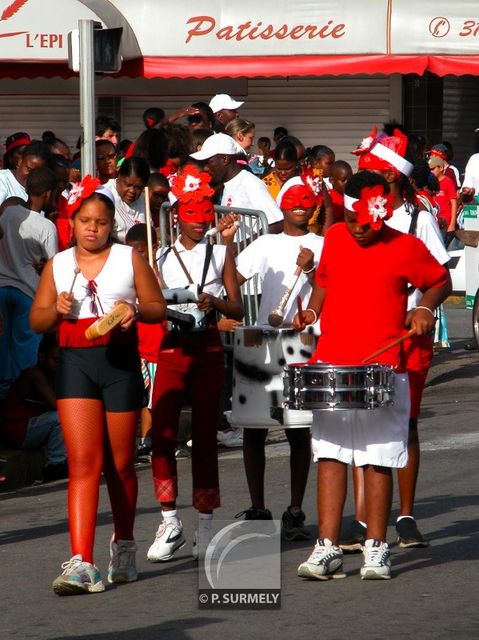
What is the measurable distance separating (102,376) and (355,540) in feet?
5.54

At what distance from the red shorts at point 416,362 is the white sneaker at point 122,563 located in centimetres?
157

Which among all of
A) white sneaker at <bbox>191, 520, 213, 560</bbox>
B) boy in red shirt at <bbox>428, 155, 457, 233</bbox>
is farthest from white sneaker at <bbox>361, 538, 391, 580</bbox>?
boy in red shirt at <bbox>428, 155, 457, 233</bbox>

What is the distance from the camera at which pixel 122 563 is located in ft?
23.9

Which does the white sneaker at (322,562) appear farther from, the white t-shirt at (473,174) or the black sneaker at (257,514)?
the white t-shirt at (473,174)

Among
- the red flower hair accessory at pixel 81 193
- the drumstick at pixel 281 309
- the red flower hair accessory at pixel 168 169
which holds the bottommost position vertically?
the drumstick at pixel 281 309

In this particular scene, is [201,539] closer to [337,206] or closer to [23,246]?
[23,246]

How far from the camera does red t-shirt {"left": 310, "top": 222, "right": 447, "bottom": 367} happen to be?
23.4 ft

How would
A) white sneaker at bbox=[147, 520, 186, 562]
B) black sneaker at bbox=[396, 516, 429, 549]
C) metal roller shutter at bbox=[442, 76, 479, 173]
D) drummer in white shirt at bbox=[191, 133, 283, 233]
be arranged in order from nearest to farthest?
white sneaker at bbox=[147, 520, 186, 562]
black sneaker at bbox=[396, 516, 429, 549]
drummer in white shirt at bbox=[191, 133, 283, 233]
metal roller shutter at bbox=[442, 76, 479, 173]

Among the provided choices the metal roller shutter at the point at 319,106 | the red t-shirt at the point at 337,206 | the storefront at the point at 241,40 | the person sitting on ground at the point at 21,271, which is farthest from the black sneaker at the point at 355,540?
the metal roller shutter at the point at 319,106

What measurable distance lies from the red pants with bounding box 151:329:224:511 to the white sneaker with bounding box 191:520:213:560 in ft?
0.34

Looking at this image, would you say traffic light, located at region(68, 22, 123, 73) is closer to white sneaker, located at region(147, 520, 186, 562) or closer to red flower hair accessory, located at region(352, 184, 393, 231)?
white sneaker, located at region(147, 520, 186, 562)

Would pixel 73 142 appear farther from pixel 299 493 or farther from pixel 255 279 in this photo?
pixel 299 493

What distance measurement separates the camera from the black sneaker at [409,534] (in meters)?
7.88

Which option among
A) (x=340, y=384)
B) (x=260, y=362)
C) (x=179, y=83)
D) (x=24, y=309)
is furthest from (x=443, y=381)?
(x=179, y=83)
